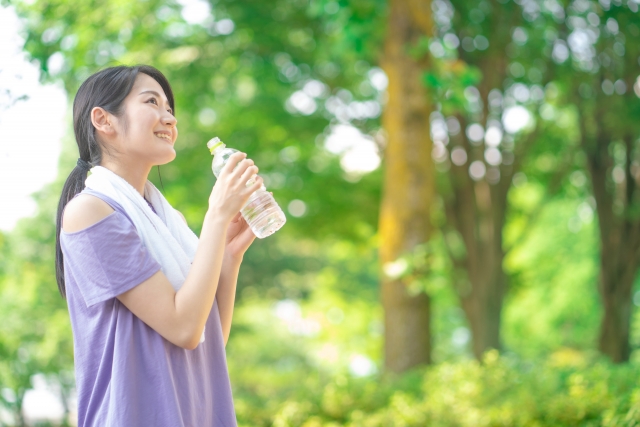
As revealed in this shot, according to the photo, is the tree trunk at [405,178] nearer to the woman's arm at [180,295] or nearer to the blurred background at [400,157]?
the blurred background at [400,157]

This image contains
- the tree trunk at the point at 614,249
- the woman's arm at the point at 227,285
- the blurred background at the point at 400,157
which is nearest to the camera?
the woman's arm at the point at 227,285

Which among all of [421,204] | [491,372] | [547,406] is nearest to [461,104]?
[421,204]

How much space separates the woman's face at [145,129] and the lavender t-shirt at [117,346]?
197 mm

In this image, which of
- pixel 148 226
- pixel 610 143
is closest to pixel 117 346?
pixel 148 226

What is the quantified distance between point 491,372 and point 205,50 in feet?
19.7

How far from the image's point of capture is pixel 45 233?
1452 cm

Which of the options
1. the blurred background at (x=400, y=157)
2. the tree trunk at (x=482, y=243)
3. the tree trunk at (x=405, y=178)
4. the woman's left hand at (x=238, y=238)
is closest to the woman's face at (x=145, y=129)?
the woman's left hand at (x=238, y=238)

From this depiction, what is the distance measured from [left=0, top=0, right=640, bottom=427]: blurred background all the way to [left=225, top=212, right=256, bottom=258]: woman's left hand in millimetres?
2146

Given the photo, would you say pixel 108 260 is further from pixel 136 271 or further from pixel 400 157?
pixel 400 157

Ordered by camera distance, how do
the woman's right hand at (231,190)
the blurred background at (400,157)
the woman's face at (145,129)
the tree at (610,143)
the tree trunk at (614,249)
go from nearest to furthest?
the woman's right hand at (231,190) < the woman's face at (145,129) < the blurred background at (400,157) < the tree at (610,143) < the tree trunk at (614,249)

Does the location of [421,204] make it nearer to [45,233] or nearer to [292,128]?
[292,128]

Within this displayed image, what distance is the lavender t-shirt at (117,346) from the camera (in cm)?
168

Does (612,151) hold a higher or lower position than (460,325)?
higher

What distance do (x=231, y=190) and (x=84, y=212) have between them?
0.36m
